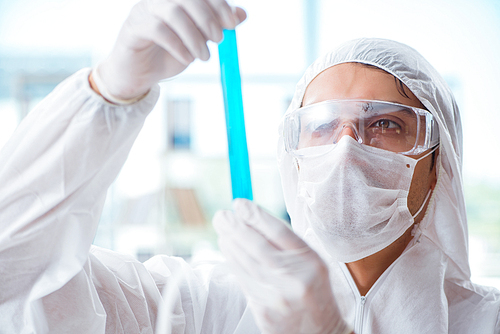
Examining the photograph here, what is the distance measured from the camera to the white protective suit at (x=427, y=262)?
3.28ft

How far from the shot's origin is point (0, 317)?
27.2 inches

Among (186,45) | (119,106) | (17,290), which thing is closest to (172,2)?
(186,45)

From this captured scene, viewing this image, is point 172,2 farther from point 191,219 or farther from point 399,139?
point 191,219

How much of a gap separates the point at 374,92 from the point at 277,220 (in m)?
0.58

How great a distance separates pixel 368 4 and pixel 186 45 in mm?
3129

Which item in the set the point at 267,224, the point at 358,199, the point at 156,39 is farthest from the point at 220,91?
the point at 267,224

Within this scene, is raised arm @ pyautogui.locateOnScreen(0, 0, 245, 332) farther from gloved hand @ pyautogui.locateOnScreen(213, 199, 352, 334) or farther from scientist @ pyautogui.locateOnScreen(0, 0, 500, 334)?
gloved hand @ pyautogui.locateOnScreen(213, 199, 352, 334)

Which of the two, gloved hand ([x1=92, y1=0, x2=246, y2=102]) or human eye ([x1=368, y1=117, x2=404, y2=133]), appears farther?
human eye ([x1=368, y1=117, x2=404, y2=133])

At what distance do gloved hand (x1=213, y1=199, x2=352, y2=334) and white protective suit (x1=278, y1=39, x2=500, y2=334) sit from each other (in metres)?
0.42

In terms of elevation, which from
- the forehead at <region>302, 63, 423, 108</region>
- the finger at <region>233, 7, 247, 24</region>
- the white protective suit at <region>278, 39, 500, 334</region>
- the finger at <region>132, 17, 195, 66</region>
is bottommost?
the white protective suit at <region>278, 39, 500, 334</region>

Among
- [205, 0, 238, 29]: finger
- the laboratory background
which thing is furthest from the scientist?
the laboratory background

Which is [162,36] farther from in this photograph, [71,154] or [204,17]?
[71,154]

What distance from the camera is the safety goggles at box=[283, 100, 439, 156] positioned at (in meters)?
1.02

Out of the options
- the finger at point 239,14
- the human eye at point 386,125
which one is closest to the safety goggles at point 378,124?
the human eye at point 386,125
